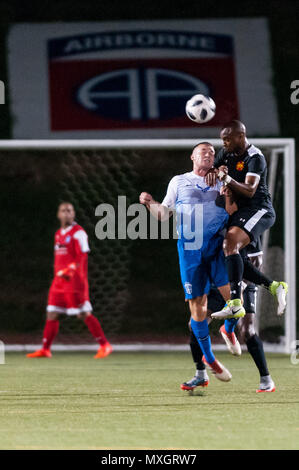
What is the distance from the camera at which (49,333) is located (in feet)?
31.1

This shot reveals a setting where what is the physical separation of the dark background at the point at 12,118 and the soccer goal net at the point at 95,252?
0.6 inches

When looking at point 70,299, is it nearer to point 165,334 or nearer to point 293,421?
point 165,334

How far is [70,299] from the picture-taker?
31.4 ft

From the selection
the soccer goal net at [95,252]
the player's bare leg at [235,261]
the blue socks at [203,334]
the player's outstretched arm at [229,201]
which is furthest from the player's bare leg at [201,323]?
the soccer goal net at [95,252]

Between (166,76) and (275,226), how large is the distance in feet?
10.7

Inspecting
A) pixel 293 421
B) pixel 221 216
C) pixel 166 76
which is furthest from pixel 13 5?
pixel 293 421

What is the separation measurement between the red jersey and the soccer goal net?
5.09 ft

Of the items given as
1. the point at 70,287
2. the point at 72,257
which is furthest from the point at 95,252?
the point at 70,287

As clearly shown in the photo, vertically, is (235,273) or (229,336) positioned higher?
(235,273)

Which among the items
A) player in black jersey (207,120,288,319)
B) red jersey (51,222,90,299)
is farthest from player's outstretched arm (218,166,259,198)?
red jersey (51,222,90,299)

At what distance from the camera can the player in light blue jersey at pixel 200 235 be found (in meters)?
6.25

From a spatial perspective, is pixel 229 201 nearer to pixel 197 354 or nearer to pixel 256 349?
pixel 256 349

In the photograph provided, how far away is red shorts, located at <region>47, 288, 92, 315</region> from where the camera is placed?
956cm

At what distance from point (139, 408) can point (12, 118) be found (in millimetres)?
7732
